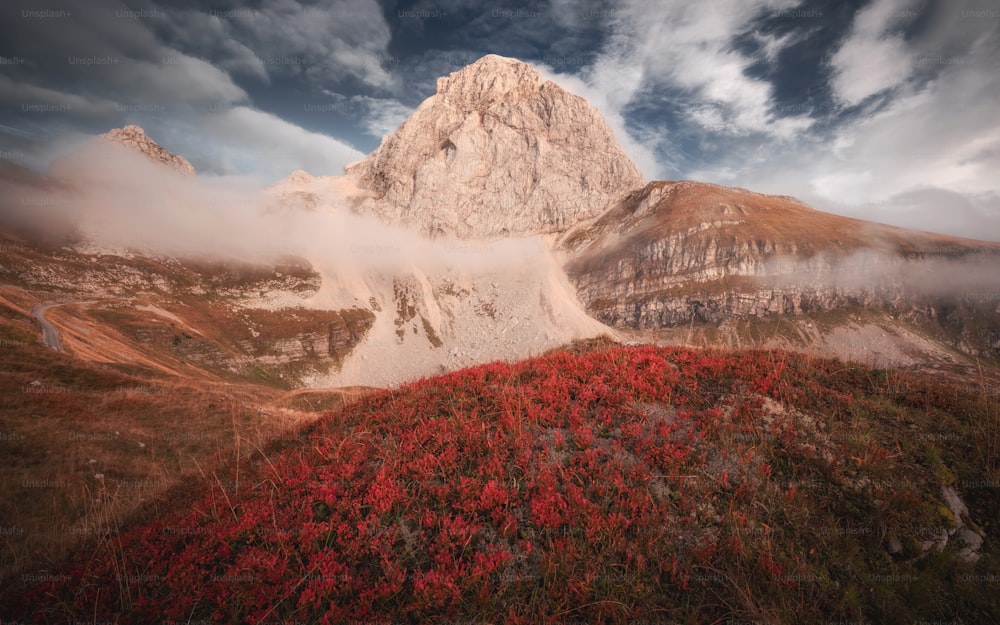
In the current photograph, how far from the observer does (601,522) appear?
5.20 m

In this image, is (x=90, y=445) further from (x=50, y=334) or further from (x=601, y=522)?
(x=50, y=334)

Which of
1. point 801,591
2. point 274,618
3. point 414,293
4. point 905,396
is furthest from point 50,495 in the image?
point 414,293

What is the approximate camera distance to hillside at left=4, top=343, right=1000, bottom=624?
443 cm

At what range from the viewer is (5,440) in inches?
528

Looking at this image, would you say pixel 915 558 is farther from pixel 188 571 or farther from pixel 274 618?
pixel 188 571

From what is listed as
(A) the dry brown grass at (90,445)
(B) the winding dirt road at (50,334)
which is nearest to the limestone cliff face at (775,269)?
(A) the dry brown grass at (90,445)

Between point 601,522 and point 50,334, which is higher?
point 601,522

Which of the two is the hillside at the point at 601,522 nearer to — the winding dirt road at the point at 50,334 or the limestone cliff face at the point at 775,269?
the winding dirt road at the point at 50,334

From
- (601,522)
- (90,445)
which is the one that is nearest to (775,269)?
(601,522)

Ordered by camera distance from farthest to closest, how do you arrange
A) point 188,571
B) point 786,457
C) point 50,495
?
1. point 50,495
2. point 786,457
3. point 188,571

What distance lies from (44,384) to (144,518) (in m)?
27.8

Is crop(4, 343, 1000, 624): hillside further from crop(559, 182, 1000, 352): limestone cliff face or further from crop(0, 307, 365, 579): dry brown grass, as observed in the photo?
crop(559, 182, 1000, 352): limestone cliff face

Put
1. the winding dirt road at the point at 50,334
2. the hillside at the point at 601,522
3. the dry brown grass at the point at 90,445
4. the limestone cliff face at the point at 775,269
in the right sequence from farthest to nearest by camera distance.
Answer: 1. the limestone cliff face at the point at 775,269
2. the winding dirt road at the point at 50,334
3. the dry brown grass at the point at 90,445
4. the hillside at the point at 601,522

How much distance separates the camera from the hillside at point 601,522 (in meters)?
4.43
